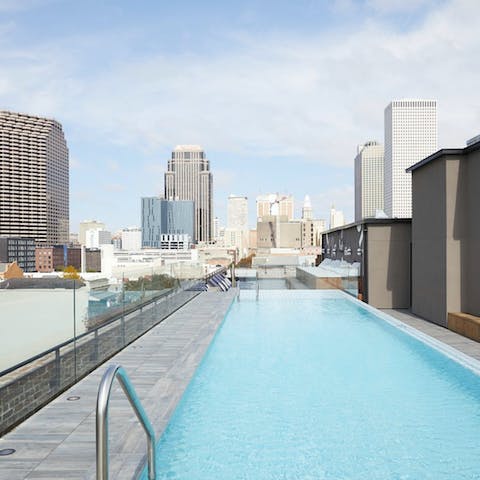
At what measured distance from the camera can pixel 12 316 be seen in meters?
5.55

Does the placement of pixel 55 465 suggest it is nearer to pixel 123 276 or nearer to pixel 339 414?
pixel 339 414

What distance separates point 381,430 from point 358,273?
1150cm

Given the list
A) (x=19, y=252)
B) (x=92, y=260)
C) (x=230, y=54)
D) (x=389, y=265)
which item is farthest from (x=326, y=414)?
(x=92, y=260)

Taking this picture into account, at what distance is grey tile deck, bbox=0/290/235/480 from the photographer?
423 centimetres

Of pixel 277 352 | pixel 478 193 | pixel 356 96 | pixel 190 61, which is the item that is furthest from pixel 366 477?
pixel 356 96

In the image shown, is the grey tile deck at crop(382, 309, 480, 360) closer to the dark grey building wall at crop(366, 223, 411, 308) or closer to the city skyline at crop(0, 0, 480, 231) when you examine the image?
the dark grey building wall at crop(366, 223, 411, 308)

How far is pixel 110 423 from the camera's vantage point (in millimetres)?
5273

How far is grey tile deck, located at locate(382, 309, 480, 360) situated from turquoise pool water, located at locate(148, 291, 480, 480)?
1.88ft

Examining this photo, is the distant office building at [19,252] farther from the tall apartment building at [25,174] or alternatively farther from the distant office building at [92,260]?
the tall apartment building at [25,174]

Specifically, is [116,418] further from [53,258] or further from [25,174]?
[25,174]

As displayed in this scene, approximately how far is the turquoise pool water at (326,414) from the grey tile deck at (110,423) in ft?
1.01

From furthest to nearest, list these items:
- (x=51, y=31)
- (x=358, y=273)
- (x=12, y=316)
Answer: (x=51, y=31) → (x=358, y=273) → (x=12, y=316)

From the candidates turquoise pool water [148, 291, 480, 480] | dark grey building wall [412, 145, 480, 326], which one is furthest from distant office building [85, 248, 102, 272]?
turquoise pool water [148, 291, 480, 480]

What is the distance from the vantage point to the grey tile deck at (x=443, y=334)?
905cm
